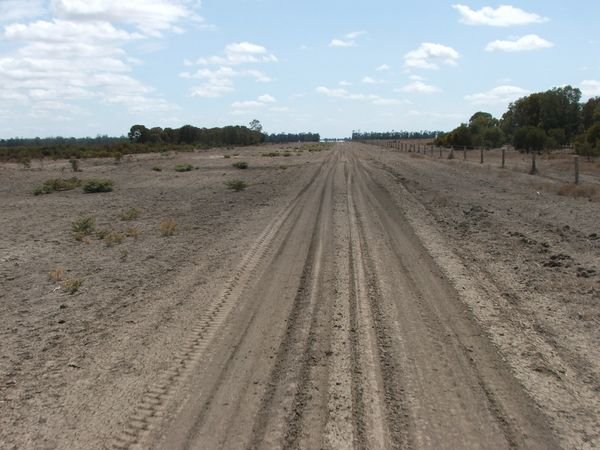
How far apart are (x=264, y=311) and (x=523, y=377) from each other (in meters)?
3.58

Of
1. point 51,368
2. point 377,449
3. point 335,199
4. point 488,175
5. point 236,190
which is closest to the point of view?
point 377,449

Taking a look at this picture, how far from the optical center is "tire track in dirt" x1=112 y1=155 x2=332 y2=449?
4.91 meters

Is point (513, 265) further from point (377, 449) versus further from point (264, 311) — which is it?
point (377, 449)

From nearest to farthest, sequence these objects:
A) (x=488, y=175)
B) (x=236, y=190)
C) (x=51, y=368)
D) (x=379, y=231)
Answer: (x=51, y=368), (x=379, y=231), (x=236, y=190), (x=488, y=175)

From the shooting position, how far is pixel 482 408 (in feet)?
16.9

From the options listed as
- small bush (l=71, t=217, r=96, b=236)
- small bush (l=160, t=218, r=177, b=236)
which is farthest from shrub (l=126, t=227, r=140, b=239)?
small bush (l=71, t=217, r=96, b=236)

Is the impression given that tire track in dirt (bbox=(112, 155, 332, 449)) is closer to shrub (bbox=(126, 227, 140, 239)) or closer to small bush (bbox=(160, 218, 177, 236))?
small bush (bbox=(160, 218, 177, 236))

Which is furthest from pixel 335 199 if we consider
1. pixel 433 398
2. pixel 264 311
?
pixel 433 398

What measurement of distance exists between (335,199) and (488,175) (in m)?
14.0

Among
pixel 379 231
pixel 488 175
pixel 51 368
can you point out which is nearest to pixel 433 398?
pixel 51 368

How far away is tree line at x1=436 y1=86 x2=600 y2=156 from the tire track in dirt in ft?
148

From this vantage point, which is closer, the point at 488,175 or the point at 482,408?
the point at 482,408

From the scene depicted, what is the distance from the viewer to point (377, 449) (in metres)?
4.50

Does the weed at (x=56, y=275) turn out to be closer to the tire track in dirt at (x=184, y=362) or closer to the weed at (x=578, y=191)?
the tire track in dirt at (x=184, y=362)
